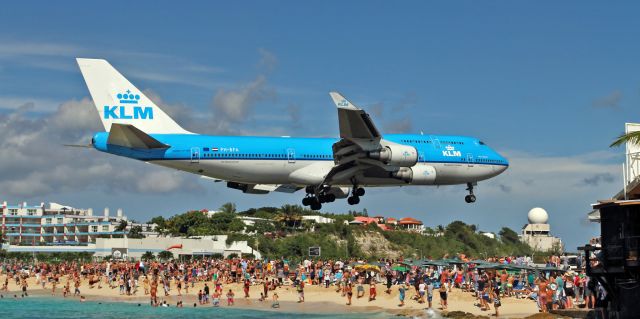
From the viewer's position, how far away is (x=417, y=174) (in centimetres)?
4503

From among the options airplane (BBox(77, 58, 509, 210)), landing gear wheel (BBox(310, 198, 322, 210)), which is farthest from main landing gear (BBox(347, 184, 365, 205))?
landing gear wheel (BBox(310, 198, 322, 210))

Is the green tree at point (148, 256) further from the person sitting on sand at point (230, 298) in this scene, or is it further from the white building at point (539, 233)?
the white building at point (539, 233)

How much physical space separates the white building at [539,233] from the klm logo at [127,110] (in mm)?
87075

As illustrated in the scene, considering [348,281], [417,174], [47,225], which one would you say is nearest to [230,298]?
[348,281]

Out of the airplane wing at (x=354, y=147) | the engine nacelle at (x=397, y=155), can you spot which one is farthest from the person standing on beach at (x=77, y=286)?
the engine nacelle at (x=397, y=155)

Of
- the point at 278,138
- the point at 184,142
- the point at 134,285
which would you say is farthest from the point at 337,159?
the point at 134,285

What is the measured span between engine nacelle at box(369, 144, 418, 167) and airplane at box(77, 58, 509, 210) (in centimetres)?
5

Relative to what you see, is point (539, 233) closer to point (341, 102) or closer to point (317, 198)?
point (317, 198)

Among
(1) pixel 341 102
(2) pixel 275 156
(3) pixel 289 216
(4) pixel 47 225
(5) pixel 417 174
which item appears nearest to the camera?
(1) pixel 341 102

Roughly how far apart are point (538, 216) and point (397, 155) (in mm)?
84628

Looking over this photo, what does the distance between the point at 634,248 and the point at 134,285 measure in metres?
36.7

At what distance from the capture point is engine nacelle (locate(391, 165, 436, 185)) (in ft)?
146

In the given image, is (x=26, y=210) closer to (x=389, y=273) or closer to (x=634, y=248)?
(x=389, y=273)

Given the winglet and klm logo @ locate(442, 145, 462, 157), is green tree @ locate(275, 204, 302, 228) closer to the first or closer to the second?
klm logo @ locate(442, 145, 462, 157)
